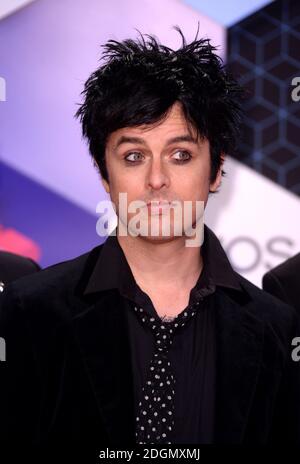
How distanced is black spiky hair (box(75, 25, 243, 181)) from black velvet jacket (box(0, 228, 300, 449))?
341 millimetres

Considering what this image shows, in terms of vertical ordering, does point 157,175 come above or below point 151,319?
above

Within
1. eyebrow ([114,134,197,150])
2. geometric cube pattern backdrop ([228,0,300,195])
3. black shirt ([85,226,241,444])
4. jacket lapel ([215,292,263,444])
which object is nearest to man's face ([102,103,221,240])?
eyebrow ([114,134,197,150])

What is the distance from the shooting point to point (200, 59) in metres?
1.72

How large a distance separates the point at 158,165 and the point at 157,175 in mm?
26

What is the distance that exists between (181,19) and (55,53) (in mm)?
379

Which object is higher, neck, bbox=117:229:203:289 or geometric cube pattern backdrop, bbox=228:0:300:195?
geometric cube pattern backdrop, bbox=228:0:300:195

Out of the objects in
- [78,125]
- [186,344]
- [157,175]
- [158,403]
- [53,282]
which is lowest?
[158,403]

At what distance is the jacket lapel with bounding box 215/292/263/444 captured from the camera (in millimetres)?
1601

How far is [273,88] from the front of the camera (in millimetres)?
2139

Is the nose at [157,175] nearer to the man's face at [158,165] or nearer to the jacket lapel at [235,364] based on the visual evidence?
the man's face at [158,165]

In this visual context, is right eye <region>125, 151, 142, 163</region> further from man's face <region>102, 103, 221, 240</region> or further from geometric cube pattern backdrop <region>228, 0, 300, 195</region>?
geometric cube pattern backdrop <region>228, 0, 300, 195</region>

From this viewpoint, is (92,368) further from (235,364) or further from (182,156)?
(182,156)

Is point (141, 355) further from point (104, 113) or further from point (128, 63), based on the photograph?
point (128, 63)

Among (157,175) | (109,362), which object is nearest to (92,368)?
(109,362)
